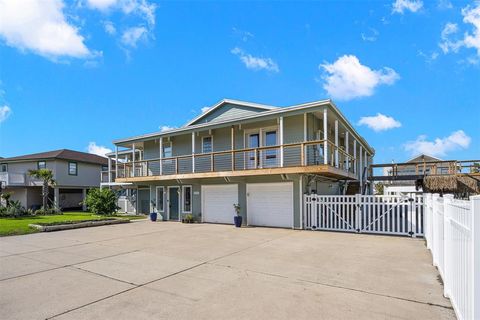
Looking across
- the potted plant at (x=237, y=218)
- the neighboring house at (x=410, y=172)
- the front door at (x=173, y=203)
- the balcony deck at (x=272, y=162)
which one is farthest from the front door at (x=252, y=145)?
the neighboring house at (x=410, y=172)

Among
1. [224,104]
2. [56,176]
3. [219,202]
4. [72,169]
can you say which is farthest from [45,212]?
[224,104]

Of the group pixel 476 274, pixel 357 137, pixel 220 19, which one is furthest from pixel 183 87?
pixel 476 274

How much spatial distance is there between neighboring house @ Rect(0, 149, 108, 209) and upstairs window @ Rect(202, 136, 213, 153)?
743 inches

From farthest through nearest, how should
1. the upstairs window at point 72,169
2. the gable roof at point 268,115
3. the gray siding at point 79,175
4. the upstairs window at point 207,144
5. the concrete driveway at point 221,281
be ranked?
the upstairs window at point 72,169 < the gray siding at point 79,175 < the upstairs window at point 207,144 < the gable roof at point 268,115 < the concrete driveway at point 221,281

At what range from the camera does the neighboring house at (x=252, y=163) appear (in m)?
13.9

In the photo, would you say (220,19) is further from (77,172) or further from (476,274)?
(77,172)

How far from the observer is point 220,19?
1362cm

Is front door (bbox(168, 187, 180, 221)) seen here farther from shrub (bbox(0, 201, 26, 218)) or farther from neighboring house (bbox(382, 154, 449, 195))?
neighboring house (bbox(382, 154, 449, 195))

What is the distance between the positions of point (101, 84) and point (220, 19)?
1059 centimetres

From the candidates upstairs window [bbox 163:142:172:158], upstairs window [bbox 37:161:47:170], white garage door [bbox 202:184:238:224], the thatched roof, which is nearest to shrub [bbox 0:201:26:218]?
upstairs window [bbox 37:161:47:170]

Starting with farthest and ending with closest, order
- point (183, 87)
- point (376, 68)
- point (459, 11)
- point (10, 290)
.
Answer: point (183, 87) → point (376, 68) → point (459, 11) → point (10, 290)

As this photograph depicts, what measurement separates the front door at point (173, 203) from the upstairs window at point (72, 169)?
1745 cm

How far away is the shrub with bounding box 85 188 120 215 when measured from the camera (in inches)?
802

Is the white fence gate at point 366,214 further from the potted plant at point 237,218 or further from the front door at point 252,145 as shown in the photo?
the front door at point 252,145
